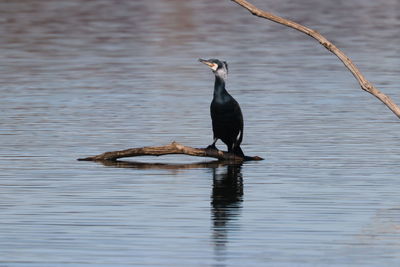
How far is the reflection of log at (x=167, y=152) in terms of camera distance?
1720 cm

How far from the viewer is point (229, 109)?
1795 centimetres

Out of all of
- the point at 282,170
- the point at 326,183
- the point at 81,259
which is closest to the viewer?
the point at 81,259

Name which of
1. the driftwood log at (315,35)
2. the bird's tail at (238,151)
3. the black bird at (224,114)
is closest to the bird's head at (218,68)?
the black bird at (224,114)

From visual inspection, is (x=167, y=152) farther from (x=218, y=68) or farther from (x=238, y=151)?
(x=218, y=68)

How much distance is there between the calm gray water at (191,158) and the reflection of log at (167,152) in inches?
7.4

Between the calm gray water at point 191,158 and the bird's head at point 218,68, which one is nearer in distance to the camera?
the calm gray water at point 191,158

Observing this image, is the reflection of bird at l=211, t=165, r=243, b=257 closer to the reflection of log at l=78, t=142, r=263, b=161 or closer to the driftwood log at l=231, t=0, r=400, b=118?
the reflection of log at l=78, t=142, r=263, b=161

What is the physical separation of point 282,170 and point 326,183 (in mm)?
1124

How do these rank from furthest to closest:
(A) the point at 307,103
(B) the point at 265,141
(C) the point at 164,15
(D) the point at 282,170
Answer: (C) the point at 164,15
(A) the point at 307,103
(B) the point at 265,141
(D) the point at 282,170

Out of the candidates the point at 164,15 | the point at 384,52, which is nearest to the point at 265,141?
the point at 384,52

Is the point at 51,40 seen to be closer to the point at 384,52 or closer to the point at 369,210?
the point at 384,52

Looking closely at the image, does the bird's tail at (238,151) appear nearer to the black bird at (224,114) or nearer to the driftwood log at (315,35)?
the black bird at (224,114)

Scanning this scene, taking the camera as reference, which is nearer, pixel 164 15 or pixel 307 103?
pixel 307 103

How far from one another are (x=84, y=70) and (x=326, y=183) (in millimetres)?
14815
